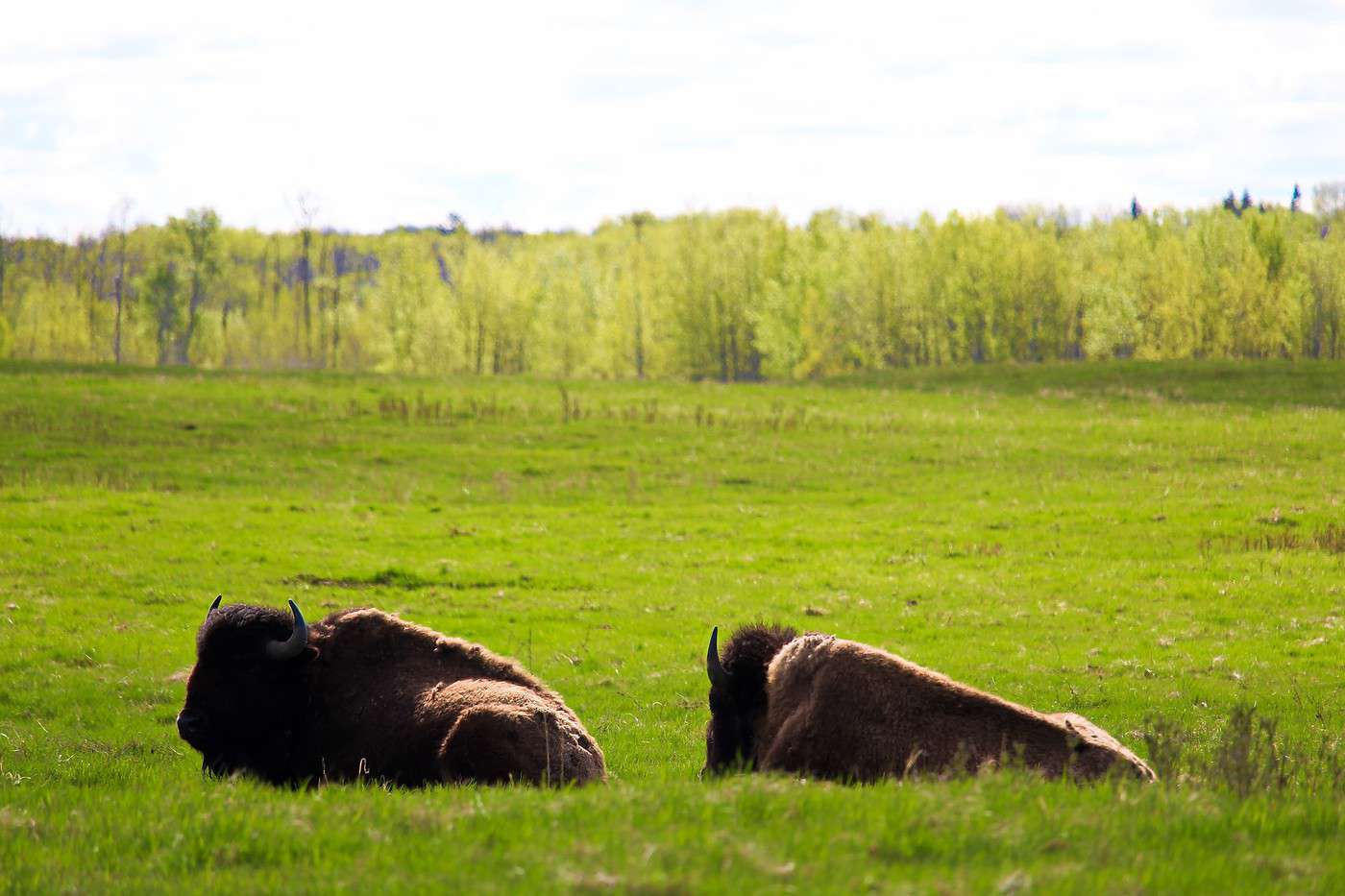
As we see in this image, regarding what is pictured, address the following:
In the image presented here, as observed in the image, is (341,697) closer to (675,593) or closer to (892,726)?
(892,726)

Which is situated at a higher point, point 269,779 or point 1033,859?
point 1033,859

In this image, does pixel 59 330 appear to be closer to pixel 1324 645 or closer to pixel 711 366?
pixel 711 366

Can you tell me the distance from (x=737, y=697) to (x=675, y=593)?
449 inches

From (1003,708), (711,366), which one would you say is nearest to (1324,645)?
(1003,708)

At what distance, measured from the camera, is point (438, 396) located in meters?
45.6

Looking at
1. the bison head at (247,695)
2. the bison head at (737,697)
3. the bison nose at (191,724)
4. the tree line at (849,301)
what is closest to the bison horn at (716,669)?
the bison head at (737,697)

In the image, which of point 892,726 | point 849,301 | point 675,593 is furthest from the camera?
point 849,301

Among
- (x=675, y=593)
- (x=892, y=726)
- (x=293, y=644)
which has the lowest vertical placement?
(x=675, y=593)

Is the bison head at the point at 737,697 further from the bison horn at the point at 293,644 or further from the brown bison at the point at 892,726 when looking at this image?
the bison horn at the point at 293,644

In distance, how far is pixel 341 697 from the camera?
8.56 m

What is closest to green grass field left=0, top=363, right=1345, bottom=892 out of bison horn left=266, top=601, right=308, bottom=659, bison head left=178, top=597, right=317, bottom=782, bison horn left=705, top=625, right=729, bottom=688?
bison head left=178, top=597, right=317, bottom=782

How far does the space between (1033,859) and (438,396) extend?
4210 centimetres

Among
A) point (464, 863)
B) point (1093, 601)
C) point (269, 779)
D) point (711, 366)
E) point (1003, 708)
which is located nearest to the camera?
point (464, 863)

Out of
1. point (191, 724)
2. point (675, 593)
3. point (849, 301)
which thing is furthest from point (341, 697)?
point (849, 301)
